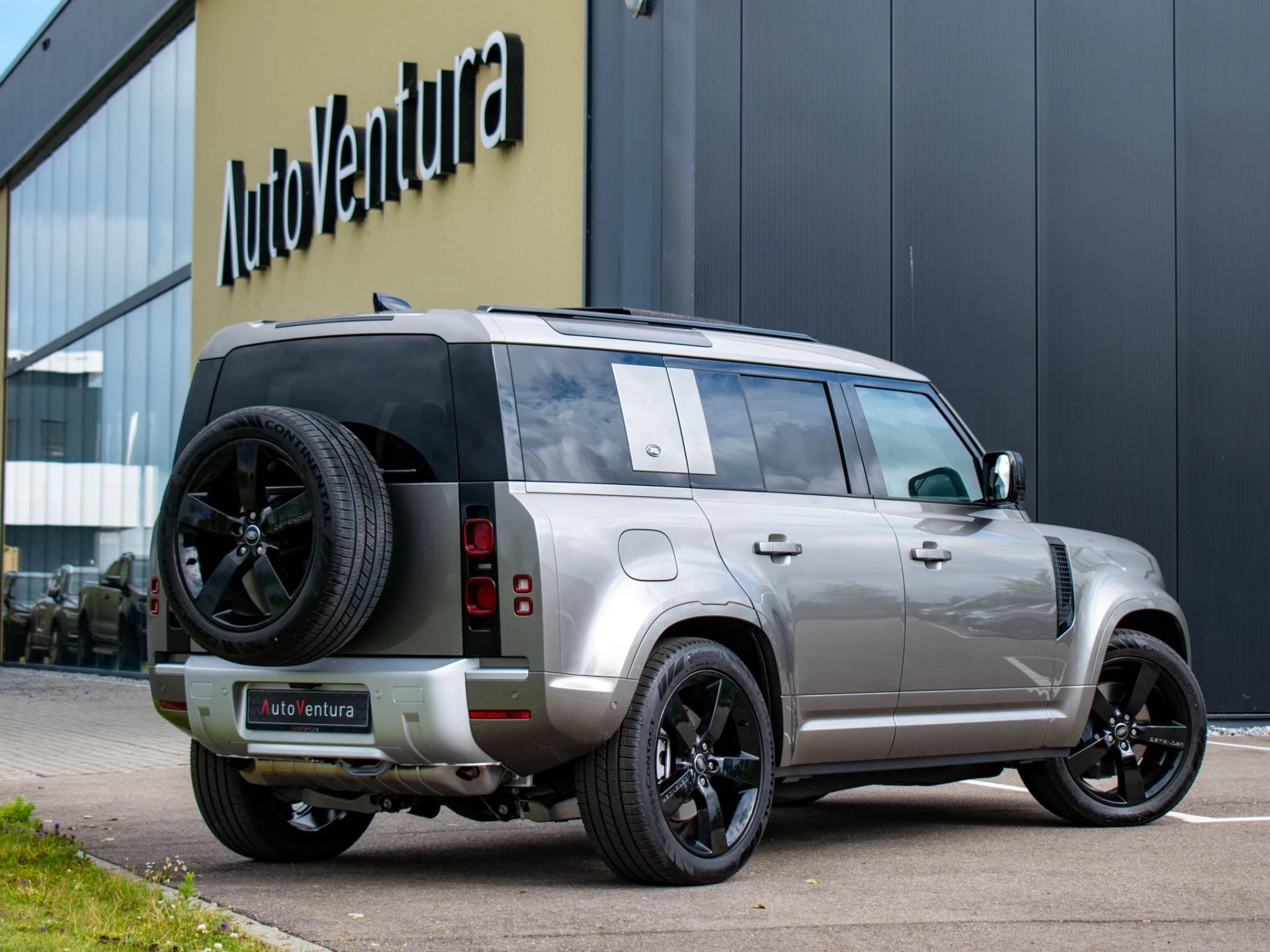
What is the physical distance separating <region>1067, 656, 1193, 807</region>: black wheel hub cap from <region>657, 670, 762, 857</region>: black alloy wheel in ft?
7.31

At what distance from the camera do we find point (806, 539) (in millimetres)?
6379

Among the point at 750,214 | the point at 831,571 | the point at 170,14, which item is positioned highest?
the point at 170,14

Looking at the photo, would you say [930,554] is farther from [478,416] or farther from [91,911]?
[91,911]

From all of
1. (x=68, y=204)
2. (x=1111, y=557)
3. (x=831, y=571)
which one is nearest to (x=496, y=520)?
(x=831, y=571)

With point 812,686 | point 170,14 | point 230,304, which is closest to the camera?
point 812,686

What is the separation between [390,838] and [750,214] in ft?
19.0

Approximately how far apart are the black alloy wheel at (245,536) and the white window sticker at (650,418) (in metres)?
1.19

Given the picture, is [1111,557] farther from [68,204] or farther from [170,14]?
[68,204]

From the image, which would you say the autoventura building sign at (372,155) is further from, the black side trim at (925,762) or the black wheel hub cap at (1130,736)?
the black side trim at (925,762)

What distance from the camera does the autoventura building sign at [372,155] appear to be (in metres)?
13.5

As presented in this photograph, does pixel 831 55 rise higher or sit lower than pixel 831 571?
higher

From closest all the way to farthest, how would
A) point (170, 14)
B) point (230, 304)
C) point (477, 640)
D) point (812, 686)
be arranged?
1. point (477, 640)
2. point (812, 686)
3. point (230, 304)
4. point (170, 14)

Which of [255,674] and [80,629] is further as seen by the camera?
[80,629]

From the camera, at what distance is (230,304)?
65.0 ft
